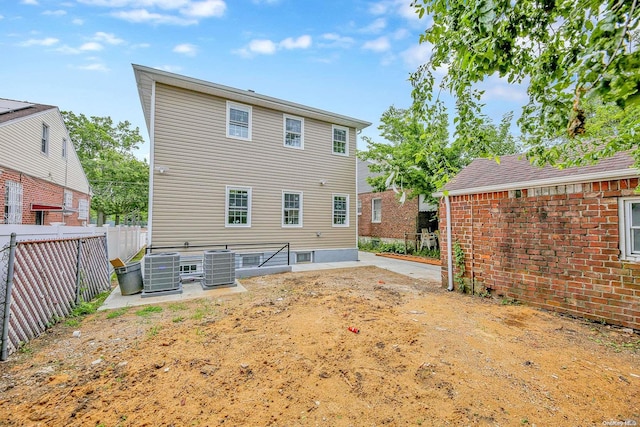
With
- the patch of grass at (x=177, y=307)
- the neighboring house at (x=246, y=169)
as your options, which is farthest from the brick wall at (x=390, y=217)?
the patch of grass at (x=177, y=307)

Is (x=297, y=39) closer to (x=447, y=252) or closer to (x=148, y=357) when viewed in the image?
(x=447, y=252)

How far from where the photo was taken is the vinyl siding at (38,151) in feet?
29.3

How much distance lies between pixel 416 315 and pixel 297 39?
9696mm

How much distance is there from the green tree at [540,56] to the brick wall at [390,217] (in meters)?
11.8

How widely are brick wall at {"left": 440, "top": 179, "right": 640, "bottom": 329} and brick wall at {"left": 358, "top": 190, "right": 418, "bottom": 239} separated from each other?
25.9 feet

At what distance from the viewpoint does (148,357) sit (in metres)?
3.22

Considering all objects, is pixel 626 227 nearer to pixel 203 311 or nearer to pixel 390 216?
pixel 203 311

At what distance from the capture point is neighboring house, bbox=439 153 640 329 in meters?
4.07

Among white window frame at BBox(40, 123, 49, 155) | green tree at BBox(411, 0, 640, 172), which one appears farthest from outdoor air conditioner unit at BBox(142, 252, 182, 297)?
white window frame at BBox(40, 123, 49, 155)

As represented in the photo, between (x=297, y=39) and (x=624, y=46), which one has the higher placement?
(x=297, y=39)

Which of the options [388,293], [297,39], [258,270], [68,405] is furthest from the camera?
[297,39]

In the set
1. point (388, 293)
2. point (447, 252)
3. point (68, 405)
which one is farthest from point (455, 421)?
point (447, 252)

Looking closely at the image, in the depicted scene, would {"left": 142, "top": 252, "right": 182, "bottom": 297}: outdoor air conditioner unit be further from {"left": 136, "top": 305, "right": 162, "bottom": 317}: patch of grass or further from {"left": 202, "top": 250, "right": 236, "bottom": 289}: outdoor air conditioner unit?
{"left": 136, "top": 305, "right": 162, "bottom": 317}: patch of grass

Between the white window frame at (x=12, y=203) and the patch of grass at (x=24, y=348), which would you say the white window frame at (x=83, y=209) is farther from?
the patch of grass at (x=24, y=348)
